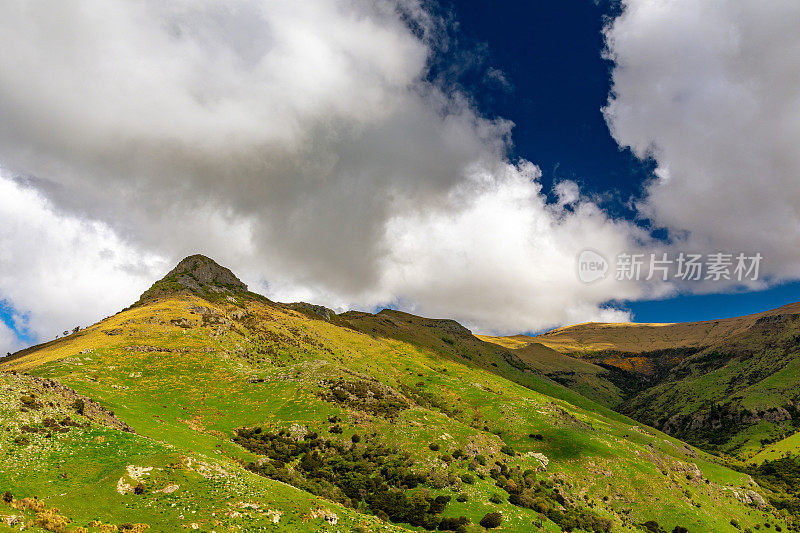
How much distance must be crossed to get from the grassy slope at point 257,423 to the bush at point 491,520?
1.94m

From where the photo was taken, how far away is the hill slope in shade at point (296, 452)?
126ft

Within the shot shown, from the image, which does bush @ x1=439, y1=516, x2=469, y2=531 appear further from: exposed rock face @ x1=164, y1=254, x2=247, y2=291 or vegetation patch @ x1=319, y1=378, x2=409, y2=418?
exposed rock face @ x1=164, y1=254, x2=247, y2=291

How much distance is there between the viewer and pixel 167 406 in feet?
251

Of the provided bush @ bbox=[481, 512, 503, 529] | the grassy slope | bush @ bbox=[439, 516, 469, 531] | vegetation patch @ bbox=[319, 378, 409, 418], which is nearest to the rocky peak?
the grassy slope

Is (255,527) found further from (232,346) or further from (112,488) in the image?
(232,346)

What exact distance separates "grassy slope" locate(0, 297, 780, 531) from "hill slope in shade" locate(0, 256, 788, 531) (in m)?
0.30

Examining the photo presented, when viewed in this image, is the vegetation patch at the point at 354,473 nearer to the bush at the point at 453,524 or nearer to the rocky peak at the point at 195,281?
the bush at the point at 453,524

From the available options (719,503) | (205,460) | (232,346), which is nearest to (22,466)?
(205,460)

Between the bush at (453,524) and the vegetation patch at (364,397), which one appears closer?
the bush at (453,524)

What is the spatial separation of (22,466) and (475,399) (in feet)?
366

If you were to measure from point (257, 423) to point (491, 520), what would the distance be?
4731cm

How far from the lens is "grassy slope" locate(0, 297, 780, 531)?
38219 mm

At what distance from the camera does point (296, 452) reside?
66375 millimetres

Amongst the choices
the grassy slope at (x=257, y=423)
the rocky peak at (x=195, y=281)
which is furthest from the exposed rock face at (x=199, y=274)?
the grassy slope at (x=257, y=423)
